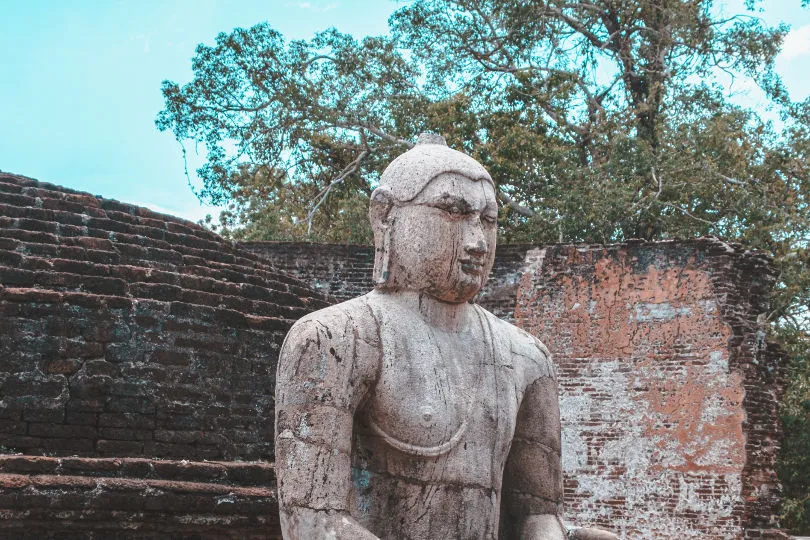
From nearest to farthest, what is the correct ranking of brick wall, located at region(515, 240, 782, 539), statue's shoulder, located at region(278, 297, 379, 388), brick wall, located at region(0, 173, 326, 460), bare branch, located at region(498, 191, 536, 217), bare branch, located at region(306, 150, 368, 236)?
1. statue's shoulder, located at region(278, 297, 379, 388)
2. brick wall, located at region(0, 173, 326, 460)
3. brick wall, located at region(515, 240, 782, 539)
4. bare branch, located at region(498, 191, 536, 217)
5. bare branch, located at region(306, 150, 368, 236)

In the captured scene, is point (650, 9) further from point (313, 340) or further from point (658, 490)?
point (313, 340)

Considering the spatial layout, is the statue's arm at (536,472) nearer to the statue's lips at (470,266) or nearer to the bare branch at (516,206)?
the statue's lips at (470,266)

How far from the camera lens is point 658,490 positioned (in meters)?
12.4

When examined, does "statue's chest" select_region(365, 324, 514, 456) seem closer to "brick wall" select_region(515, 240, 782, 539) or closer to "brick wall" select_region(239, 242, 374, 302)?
"brick wall" select_region(515, 240, 782, 539)

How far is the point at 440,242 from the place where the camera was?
334 cm

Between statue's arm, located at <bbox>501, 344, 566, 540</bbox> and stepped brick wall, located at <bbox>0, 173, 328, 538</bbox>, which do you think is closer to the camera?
statue's arm, located at <bbox>501, 344, 566, 540</bbox>

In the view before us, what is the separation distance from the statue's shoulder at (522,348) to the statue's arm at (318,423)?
499 millimetres

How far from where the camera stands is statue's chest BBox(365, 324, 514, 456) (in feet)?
10.2

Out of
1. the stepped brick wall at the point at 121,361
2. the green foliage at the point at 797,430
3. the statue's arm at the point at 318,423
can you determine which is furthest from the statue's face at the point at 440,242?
the green foliage at the point at 797,430

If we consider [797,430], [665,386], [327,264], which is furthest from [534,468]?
[797,430]

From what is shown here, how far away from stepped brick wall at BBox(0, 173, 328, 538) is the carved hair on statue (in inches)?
137

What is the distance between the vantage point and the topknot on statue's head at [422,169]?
3.38 metres

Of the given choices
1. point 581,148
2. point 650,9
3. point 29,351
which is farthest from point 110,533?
point 650,9

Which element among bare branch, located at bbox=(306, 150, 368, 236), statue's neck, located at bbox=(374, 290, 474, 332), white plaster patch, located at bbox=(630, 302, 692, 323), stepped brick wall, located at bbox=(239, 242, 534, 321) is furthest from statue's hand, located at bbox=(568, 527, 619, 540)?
bare branch, located at bbox=(306, 150, 368, 236)
